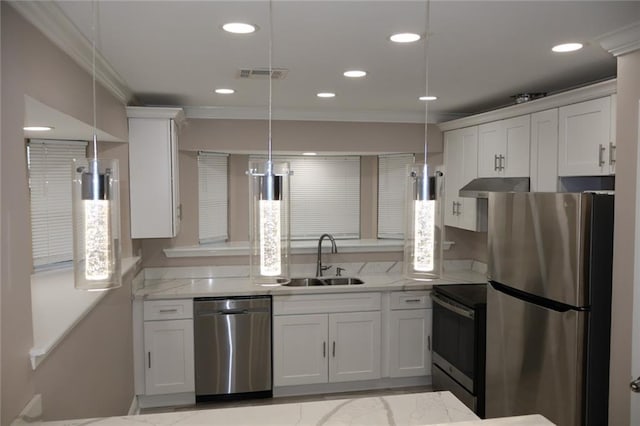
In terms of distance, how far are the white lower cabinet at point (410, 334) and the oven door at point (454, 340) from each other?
0.29 ft

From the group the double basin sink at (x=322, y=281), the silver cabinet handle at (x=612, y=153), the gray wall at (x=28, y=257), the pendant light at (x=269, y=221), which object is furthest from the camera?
the double basin sink at (x=322, y=281)

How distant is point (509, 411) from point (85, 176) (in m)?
2.86

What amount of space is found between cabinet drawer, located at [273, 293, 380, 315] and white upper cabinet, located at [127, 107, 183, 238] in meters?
1.08

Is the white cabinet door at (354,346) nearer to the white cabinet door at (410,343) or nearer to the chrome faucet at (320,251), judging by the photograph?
the white cabinet door at (410,343)

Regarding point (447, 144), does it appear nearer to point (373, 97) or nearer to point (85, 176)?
point (373, 97)

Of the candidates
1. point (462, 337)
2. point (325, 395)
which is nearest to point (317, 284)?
point (325, 395)

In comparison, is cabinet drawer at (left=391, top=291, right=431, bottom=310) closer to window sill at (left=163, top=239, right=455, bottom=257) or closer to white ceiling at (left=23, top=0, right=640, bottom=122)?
window sill at (left=163, top=239, right=455, bottom=257)

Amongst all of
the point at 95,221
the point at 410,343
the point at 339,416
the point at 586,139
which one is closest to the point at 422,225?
the point at 339,416

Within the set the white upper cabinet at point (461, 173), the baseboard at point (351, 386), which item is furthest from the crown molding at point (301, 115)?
the baseboard at point (351, 386)

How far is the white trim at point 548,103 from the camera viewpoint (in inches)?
110

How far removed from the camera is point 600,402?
2.62 m

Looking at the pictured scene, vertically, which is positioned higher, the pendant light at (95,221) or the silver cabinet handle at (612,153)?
the silver cabinet handle at (612,153)

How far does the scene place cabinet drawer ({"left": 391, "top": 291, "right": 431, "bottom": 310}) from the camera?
4.30 metres

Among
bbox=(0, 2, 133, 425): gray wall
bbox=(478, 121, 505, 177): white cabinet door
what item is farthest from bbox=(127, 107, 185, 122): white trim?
bbox=(478, 121, 505, 177): white cabinet door
